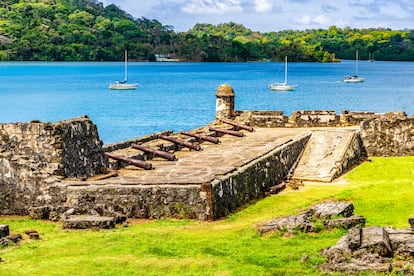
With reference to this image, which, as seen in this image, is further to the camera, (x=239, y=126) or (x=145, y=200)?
(x=239, y=126)

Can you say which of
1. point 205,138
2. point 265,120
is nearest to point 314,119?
point 265,120

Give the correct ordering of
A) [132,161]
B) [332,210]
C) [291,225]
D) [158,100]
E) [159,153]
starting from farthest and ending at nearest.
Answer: [158,100] < [159,153] < [132,161] < [332,210] < [291,225]

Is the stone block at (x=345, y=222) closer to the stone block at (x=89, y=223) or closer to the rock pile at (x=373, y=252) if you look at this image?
the rock pile at (x=373, y=252)

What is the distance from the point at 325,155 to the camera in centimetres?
2628

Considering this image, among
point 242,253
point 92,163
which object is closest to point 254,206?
point 92,163

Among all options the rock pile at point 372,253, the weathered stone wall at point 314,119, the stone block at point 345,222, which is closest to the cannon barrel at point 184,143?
the weathered stone wall at point 314,119

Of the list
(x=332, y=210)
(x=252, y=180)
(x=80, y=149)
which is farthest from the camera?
(x=252, y=180)

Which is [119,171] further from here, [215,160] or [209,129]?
[209,129]

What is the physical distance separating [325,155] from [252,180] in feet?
23.8

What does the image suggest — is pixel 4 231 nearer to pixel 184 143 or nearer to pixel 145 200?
pixel 145 200

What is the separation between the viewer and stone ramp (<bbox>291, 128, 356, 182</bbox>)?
78.9 feet

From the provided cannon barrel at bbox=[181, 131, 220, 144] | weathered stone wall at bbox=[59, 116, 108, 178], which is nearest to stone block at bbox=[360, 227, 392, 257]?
weathered stone wall at bbox=[59, 116, 108, 178]

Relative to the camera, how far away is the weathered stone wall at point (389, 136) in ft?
95.1

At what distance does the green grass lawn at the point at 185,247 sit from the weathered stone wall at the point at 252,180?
361 millimetres
